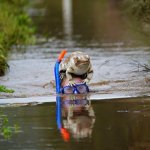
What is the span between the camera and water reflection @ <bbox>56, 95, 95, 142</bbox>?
9.67 m

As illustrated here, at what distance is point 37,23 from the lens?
3070 cm

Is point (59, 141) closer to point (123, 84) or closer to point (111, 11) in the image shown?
Result: point (123, 84)

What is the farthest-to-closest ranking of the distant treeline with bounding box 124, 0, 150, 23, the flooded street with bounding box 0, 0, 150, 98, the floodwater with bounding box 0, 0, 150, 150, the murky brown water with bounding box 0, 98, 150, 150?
the distant treeline with bounding box 124, 0, 150, 23 < the flooded street with bounding box 0, 0, 150, 98 < the floodwater with bounding box 0, 0, 150, 150 < the murky brown water with bounding box 0, 98, 150, 150

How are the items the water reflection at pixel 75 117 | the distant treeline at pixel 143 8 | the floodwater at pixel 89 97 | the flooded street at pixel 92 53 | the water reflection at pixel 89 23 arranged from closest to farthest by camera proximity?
the floodwater at pixel 89 97, the water reflection at pixel 75 117, the flooded street at pixel 92 53, the distant treeline at pixel 143 8, the water reflection at pixel 89 23

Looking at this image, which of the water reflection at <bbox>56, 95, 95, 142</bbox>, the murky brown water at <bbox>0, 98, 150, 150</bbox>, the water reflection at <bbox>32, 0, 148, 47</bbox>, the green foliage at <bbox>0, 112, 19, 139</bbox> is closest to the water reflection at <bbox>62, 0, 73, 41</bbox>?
the water reflection at <bbox>32, 0, 148, 47</bbox>

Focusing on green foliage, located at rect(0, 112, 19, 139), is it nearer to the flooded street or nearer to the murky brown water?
the murky brown water

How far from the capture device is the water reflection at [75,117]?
9.67 metres

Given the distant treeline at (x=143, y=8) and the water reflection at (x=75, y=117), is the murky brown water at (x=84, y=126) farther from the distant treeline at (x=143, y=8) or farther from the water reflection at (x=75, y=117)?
the distant treeline at (x=143, y=8)

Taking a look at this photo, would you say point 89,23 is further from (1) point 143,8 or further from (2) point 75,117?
(2) point 75,117

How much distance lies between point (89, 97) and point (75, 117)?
1.97m

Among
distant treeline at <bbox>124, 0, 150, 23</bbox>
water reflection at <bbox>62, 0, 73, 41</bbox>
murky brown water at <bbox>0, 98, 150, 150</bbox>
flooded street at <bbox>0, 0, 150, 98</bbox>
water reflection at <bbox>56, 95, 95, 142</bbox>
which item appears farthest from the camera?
water reflection at <bbox>62, 0, 73, 41</bbox>

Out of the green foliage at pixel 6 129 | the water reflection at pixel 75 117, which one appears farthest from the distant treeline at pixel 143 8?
the green foliage at pixel 6 129

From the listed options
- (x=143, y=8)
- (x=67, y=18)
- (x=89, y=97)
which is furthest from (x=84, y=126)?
(x=67, y=18)

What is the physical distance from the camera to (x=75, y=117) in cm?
1076
